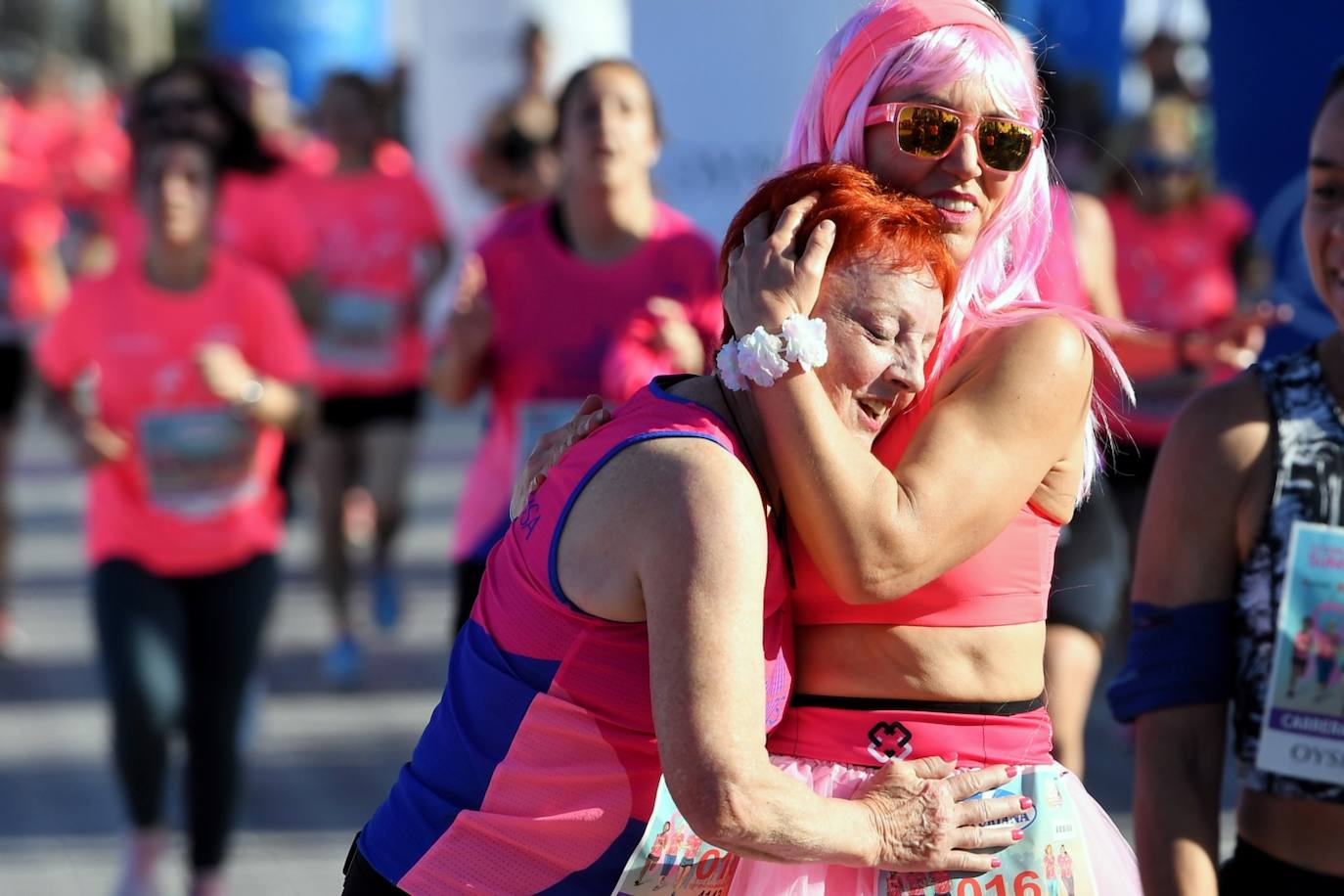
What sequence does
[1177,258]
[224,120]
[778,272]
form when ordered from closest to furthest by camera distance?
[778,272]
[224,120]
[1177,258]

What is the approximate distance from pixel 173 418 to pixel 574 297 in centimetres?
111

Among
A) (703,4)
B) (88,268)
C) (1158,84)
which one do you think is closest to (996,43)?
(703,4)

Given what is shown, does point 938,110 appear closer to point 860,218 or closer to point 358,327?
point 860,218

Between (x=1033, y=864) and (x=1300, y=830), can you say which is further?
(x=1300, y=830)

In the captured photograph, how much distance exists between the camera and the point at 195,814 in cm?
466

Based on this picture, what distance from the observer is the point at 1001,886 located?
6.61 feet

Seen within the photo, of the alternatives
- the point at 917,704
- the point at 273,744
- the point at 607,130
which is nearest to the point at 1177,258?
the point at 607,130

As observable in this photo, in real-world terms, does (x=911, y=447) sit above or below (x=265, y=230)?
above

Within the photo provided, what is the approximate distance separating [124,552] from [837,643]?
3.04 m

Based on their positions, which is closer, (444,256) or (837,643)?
(837,643)

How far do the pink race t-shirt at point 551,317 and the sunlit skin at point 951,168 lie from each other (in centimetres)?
235

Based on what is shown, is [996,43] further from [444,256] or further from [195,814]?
[444,256]

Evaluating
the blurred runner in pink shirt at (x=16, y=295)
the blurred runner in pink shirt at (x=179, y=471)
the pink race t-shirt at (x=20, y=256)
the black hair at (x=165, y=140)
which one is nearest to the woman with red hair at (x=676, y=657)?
the blurred runner in pink shirt at (x=179, y=471)

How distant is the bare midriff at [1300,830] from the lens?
7.39 ft
